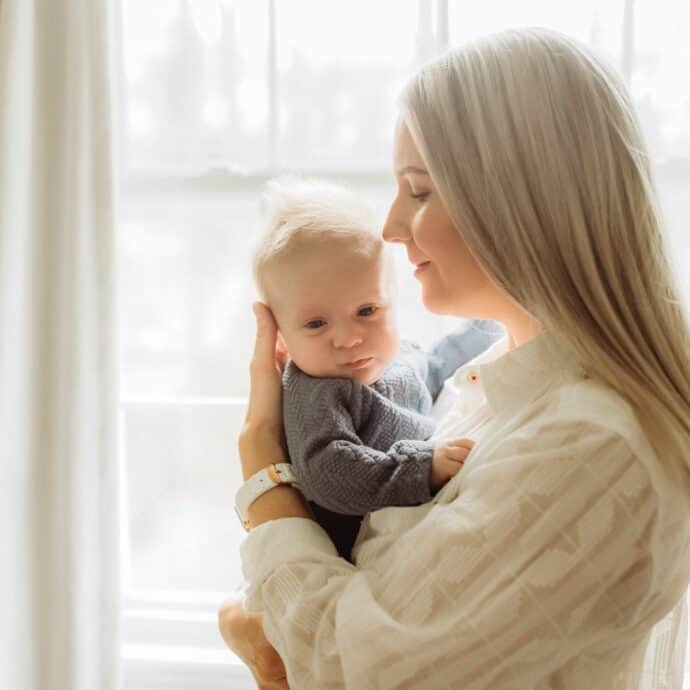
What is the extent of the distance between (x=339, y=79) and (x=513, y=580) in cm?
127

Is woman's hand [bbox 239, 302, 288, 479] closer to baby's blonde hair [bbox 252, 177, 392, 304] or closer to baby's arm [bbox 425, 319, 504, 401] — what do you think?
baby's blonde hair [bbox 252, 177, 392, 304]

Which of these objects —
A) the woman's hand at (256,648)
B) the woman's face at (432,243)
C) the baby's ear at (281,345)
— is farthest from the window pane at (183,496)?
the woman's face at (432,243)

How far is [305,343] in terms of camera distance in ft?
4.61

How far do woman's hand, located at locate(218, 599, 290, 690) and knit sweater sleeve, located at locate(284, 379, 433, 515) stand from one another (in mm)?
214

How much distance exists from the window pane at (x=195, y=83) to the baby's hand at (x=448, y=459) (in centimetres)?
96

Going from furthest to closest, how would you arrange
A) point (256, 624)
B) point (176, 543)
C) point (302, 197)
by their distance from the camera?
1. point (176, 543)
2. point (302, 197)
3. point (256, 624)

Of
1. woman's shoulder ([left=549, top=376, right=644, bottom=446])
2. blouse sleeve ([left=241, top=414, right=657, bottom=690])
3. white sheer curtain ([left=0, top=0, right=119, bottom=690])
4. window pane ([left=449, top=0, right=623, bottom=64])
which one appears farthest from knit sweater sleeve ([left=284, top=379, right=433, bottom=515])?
window pane ([left=449, top=0, right=623, bottom=64])

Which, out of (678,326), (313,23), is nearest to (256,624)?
(678,326)

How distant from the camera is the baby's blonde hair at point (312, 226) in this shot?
138cm

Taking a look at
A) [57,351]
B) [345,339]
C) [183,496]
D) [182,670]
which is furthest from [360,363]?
[182,670]

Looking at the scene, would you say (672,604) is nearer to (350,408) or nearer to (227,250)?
(350,408)

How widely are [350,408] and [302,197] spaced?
1.19 feet

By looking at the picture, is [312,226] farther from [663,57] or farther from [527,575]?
[663,57]

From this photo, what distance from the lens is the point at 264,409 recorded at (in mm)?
1436
